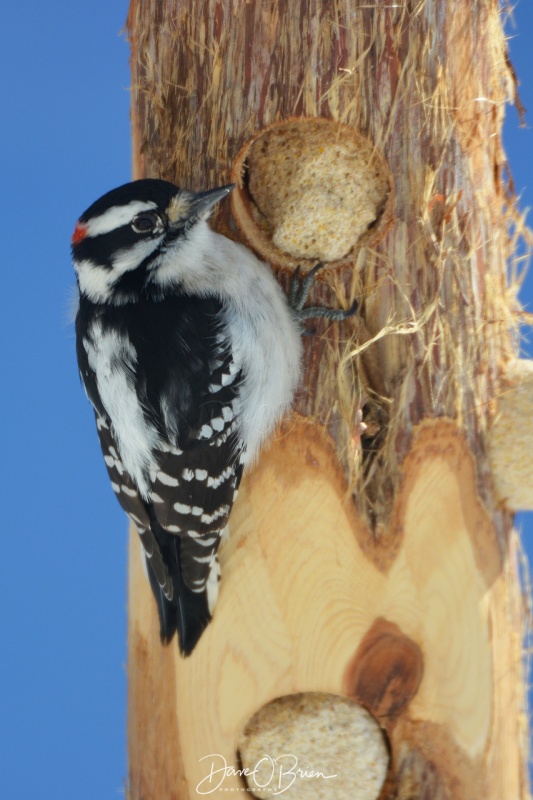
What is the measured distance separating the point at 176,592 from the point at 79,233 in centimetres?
86

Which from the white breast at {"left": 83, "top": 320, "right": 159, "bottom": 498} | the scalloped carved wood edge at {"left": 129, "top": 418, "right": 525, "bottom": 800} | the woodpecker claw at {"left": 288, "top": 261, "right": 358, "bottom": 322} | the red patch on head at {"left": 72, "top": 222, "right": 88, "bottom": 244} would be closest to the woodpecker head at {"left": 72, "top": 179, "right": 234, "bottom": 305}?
the red patch on head at {"left": 72, "top": 222, "right": 88, "bottom": 244}

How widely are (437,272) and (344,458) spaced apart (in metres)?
0.48

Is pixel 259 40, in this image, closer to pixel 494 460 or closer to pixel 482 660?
pixel 494 460

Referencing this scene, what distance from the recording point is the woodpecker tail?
97.3 inches

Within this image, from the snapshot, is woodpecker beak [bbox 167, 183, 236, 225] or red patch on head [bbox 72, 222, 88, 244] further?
red patch on head [bbox 72, 222, 88, 244]

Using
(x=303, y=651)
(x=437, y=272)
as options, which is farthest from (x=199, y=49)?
(x=303, y=651)

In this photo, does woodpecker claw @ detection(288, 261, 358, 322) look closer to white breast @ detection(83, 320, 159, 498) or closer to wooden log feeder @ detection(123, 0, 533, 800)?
wooden log feeder @ detection(123, 0, 533, 800)

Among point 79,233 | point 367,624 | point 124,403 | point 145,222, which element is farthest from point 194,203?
point 367,624

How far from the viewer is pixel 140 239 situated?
97.7 inches

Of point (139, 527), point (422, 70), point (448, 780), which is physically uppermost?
point (422, 70)

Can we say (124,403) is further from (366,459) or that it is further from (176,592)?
(366,459)

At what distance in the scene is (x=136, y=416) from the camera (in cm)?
245
